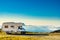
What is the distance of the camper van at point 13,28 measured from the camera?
524 inches

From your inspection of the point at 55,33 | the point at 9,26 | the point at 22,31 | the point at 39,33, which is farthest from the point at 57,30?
the point at 9,26

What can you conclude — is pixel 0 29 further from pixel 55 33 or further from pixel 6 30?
pixel 55 33

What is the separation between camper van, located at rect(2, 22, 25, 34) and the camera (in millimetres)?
13305

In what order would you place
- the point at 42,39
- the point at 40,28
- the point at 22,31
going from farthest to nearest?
the point at 22,31 → the point at 40,28 → the point at 42,39

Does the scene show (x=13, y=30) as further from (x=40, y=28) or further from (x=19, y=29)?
(x=40, y=28)

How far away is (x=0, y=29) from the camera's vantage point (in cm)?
1381

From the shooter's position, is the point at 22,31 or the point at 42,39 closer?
the point at 42,39

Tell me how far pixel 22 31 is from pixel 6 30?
130cm

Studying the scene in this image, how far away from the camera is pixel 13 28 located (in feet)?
45.0

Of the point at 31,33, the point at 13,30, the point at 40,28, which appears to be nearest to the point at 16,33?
the point at 13,30

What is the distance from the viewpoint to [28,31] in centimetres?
1290

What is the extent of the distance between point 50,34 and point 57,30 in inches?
22.1

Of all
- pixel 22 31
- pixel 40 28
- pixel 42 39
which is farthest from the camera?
pixel 22 31

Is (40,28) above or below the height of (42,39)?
above
